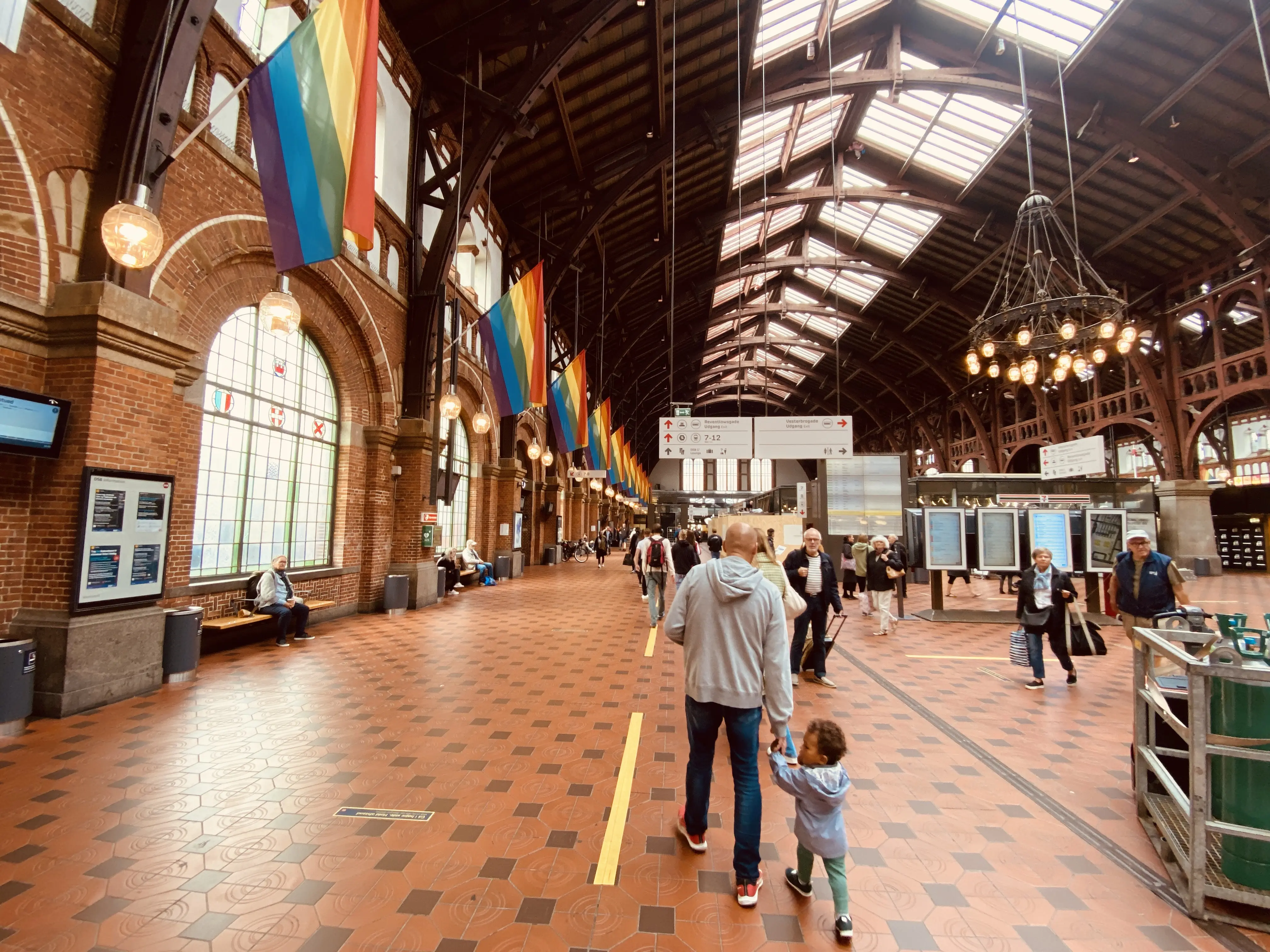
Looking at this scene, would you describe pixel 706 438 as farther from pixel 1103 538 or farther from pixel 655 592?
pixel 1103 538

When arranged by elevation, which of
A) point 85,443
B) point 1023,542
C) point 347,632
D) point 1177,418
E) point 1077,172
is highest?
point 1077,172

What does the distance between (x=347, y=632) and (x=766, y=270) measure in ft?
69.0

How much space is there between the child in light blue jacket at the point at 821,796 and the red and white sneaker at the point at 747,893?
0.69ft

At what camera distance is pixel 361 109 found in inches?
207

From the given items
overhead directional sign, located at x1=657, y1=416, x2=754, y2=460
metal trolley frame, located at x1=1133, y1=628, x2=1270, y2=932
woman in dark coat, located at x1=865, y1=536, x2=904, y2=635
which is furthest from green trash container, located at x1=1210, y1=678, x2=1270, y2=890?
overhead directional sign, located at x1=657, y1=416, x2=754, y2=460

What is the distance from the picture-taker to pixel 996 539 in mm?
9875

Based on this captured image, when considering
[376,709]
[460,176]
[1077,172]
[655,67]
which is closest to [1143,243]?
[1077,172]

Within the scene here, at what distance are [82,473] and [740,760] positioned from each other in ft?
18.2

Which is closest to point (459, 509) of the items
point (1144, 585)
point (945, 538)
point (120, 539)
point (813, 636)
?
point (120, 539)

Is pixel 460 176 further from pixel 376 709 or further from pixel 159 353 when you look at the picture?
pixel 376 709

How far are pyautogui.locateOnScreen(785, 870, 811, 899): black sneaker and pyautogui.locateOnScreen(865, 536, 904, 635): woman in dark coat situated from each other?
21.5 ft

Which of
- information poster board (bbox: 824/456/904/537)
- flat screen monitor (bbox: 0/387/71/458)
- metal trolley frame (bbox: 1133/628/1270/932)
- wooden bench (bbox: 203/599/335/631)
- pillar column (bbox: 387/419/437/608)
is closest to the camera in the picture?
metal trolley frame (bbox: 1133/628/1270/932)

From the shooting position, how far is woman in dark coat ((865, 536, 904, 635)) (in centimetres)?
838

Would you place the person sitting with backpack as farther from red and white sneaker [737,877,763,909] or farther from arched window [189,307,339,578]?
red and white sneaker [737,877,763,909]
